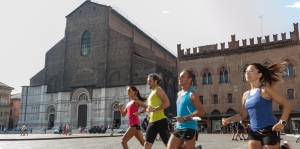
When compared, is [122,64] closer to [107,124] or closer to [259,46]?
[107,124]

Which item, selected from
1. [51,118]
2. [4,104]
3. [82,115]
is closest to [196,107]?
[82,115]

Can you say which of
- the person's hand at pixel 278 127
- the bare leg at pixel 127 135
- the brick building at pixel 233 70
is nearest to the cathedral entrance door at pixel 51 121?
the brick building at pixel 233 70

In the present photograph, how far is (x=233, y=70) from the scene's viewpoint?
108ft

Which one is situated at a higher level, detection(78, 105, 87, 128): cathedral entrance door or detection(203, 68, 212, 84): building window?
detection(203, 68, 212, 84): building window

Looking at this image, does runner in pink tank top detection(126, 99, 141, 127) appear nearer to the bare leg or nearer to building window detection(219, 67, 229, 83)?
the bare leg

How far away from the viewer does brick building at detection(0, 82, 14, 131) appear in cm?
5855

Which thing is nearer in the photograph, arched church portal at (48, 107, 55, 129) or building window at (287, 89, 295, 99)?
building window at (287, 89, 295, 99)

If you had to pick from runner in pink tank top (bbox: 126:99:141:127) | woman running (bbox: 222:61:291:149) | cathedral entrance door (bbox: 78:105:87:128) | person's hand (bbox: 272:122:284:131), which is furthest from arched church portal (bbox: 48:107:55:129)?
person's hand (bbox: 272:122:284:131)

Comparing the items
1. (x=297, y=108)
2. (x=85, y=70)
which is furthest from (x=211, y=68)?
(x=85, y=70)

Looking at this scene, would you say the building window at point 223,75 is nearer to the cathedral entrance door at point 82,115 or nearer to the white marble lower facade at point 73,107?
the white marble lower facade at point 73,107

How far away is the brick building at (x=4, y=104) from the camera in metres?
58.5

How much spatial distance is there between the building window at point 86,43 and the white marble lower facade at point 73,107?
6.42m

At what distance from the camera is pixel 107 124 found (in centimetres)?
3884

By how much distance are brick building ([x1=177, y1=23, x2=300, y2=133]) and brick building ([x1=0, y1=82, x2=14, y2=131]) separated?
138ft
